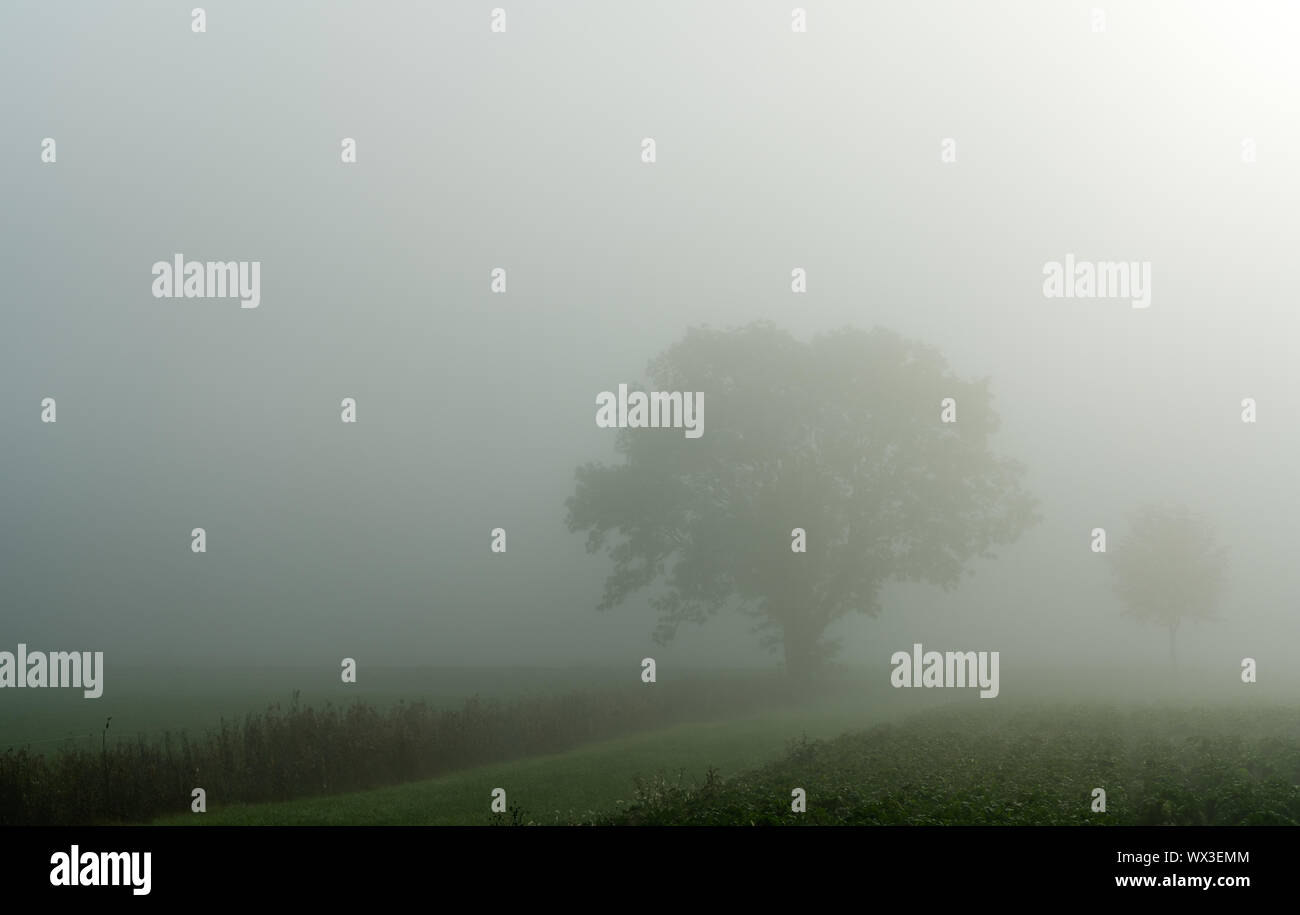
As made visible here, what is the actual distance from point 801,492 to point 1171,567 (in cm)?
3120

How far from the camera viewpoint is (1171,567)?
6200 centimetres

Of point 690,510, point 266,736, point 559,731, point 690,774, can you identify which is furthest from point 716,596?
point 266,736

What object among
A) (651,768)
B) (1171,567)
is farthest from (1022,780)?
(1171,567)

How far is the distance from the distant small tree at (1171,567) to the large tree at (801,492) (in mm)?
18777

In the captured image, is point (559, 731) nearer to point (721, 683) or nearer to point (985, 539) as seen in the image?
point (721, 683)

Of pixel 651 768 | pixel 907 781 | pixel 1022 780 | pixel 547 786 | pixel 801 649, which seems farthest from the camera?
pixel 801 649

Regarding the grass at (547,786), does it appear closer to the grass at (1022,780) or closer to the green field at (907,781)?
the green field at (907,781)

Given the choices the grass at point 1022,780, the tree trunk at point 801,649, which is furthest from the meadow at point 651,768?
the tree trunk at point 801,649

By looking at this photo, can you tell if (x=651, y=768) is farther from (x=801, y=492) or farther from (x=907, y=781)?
(x=801, y=492)

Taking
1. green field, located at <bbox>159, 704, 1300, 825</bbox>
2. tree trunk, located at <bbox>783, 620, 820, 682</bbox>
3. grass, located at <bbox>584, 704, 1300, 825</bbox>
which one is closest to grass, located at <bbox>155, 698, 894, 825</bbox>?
green field, located at <bbox>159, 704, 1300, 825</bbox>

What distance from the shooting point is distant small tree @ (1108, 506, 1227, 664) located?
203 ft

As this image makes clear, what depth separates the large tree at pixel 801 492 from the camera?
154 ft

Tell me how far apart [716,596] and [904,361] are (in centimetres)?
1602

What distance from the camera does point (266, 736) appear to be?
22094mm
